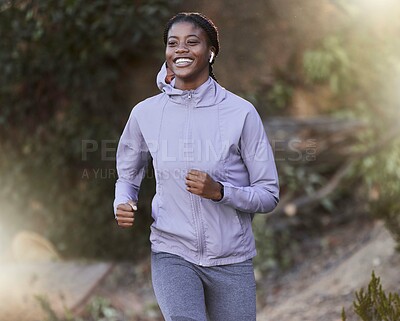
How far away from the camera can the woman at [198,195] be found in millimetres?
3357

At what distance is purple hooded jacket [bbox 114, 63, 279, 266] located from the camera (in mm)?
3361

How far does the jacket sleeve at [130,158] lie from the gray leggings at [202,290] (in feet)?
1.09

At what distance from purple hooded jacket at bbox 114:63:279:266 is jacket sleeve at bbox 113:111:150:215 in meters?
0.06

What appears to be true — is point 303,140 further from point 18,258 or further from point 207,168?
point 207,168

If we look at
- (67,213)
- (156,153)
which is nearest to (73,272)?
(67,213)

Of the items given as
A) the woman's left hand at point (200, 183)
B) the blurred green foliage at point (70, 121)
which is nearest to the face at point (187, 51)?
the woman's left hand at point (200, 183)

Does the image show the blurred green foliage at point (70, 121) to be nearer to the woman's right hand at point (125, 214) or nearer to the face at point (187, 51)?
the face at point (187, 51)

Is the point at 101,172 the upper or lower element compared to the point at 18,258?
upper

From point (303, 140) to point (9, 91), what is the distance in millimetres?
3172

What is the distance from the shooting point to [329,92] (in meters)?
9.16

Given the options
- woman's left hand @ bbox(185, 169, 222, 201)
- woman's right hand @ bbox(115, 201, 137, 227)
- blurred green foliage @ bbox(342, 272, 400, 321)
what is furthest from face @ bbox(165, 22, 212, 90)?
blurred green foliage @ bbox(342, 272, 400, 321)

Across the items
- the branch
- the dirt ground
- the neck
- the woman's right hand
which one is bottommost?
the dirt ground

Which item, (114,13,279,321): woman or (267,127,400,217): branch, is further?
(267,127,400,217): branch

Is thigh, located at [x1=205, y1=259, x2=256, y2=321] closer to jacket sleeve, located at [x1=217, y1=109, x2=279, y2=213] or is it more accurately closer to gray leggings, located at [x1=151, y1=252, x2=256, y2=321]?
gray leggings, located at [x1=151, y1=252, x2=256, y2=321]
